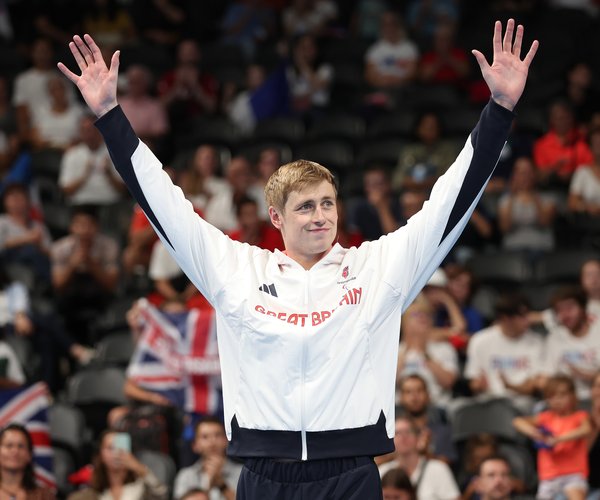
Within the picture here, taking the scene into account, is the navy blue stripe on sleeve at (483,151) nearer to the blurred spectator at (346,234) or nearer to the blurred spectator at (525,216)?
the blurred spectator at (346,234)

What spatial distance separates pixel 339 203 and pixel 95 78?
23.6 feet

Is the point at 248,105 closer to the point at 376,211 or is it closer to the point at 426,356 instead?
the point at 376,211

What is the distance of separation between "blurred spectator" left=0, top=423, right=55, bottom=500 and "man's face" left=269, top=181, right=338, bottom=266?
443 cm

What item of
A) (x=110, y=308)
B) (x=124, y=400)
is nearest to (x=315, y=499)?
(x=124, y=400)

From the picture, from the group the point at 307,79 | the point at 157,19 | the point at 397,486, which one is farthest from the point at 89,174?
the point at 397,486

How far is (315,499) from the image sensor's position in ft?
13.1

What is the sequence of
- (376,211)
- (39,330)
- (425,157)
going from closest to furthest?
(39,330) → (376,211) → (425,157)

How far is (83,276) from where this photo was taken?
38.3ft

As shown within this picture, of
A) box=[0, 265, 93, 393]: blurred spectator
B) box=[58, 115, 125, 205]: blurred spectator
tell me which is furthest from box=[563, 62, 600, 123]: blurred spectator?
box=[0, 265, 93, 393]: blurred spectator

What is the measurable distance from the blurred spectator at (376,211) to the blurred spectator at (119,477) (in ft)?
12.1

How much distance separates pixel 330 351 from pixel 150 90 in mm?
10819

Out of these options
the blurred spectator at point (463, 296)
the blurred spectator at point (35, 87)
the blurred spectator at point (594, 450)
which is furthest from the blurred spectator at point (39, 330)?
the blurred spectator at point (594, 450)

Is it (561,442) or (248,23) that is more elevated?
(248,23)

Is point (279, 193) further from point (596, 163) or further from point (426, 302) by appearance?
point (596, 163)
